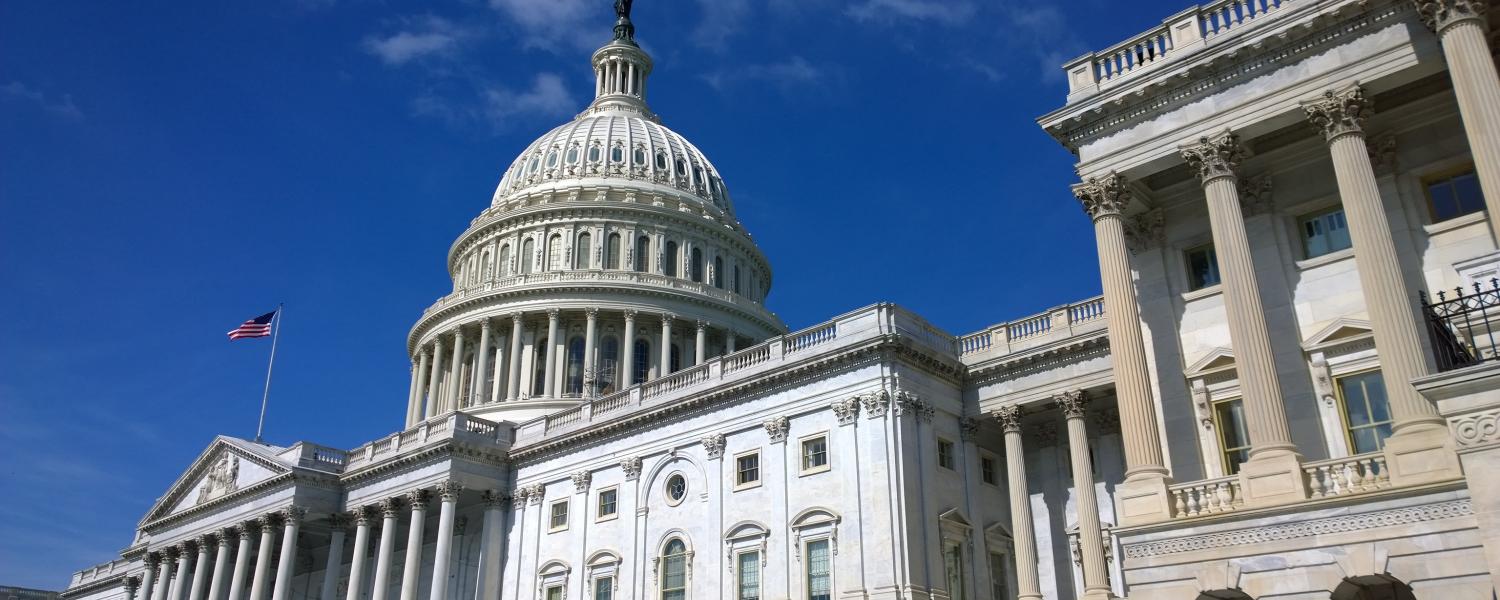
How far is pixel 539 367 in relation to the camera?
236 ft

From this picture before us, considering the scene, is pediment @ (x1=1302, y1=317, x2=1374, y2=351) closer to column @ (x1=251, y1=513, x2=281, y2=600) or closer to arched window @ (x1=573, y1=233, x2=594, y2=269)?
column @ (x1=251, y1=513, x2=281, y2=600)

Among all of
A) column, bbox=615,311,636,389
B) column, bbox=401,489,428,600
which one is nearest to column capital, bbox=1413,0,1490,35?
column, bbox=401,489,428,600

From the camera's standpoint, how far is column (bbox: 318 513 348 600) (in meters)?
54.0

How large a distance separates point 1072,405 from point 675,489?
1551cm

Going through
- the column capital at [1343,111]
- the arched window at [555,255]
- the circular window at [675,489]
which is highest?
the arched window at [555,255]

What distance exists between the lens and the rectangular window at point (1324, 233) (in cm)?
2575

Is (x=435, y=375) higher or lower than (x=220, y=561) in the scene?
higher

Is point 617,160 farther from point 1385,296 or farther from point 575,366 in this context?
point 1385,296

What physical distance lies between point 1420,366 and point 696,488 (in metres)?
27.4

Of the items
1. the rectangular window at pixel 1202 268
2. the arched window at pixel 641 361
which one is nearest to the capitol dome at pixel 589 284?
the arched window at pixel 641 361

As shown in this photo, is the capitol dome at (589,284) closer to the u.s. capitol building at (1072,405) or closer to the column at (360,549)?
the u.s. capitol building at (1072,405)

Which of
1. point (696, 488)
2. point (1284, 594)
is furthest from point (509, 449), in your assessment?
point (1284, 594)

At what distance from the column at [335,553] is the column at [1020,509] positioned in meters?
32.5

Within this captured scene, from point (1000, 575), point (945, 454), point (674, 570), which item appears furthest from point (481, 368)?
point (1000, 575)
